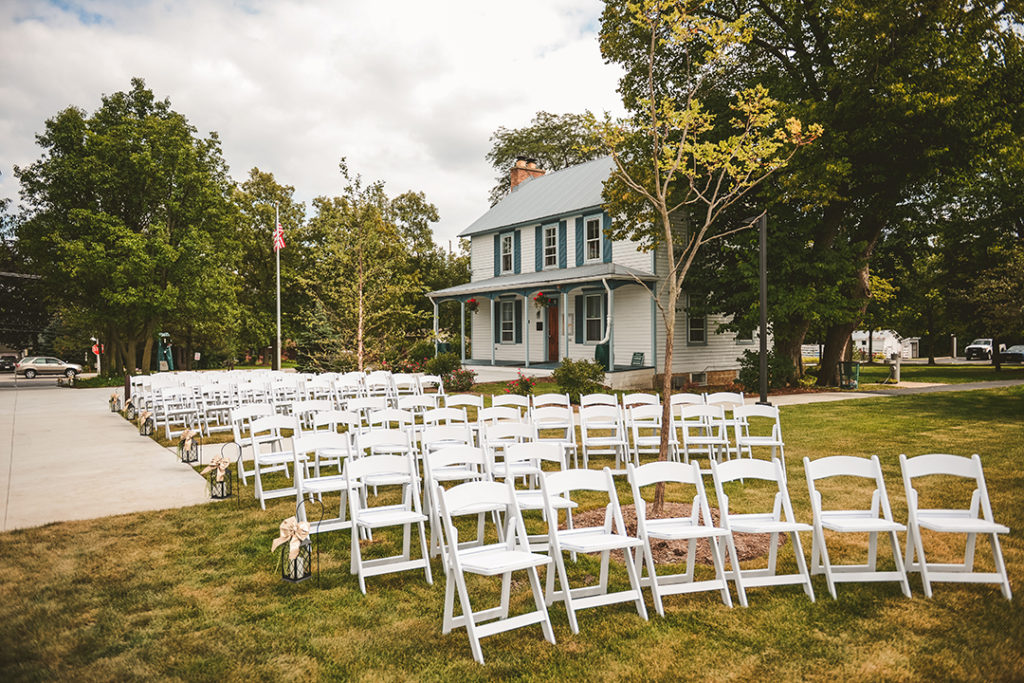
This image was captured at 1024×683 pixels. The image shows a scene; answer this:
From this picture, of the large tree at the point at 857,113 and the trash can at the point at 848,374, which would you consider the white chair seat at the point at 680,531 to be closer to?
the large tree at the point at 857,113

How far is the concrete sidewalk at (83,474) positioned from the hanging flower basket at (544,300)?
1437 centimetres

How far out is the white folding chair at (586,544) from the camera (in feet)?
13.8

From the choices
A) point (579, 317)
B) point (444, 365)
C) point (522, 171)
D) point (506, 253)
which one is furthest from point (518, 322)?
point (522, 171)

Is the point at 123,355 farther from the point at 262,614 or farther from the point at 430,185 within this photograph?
the point at 262,614

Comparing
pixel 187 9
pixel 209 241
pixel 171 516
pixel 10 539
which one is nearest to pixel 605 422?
pixel 171 516

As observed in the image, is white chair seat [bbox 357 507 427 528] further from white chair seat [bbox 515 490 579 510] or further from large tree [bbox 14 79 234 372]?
large tree [bbox 14 79 234 372]

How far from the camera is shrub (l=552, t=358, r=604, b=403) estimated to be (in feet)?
54.5

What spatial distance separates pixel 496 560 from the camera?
411cm

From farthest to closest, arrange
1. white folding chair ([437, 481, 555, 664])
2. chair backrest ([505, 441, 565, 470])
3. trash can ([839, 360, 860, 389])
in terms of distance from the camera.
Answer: trash can ([839, 360, 860, 389]) < chair backrest ([505, 441, 565, 470]) < white folding chair ([437, 481, 555, 664])

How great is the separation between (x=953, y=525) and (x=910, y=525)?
27 centimetres

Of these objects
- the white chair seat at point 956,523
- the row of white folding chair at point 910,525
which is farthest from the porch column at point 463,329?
the white chair seat at point 956,523

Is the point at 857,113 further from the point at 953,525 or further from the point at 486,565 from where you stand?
the point at 486,565

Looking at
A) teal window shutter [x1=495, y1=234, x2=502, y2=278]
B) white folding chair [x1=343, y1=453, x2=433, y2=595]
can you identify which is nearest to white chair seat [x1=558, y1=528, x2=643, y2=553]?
white folding chair [x1=343, y1=453, x2=433, y2=595]

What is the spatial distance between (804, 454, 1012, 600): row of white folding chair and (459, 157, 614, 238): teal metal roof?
18987 mm
